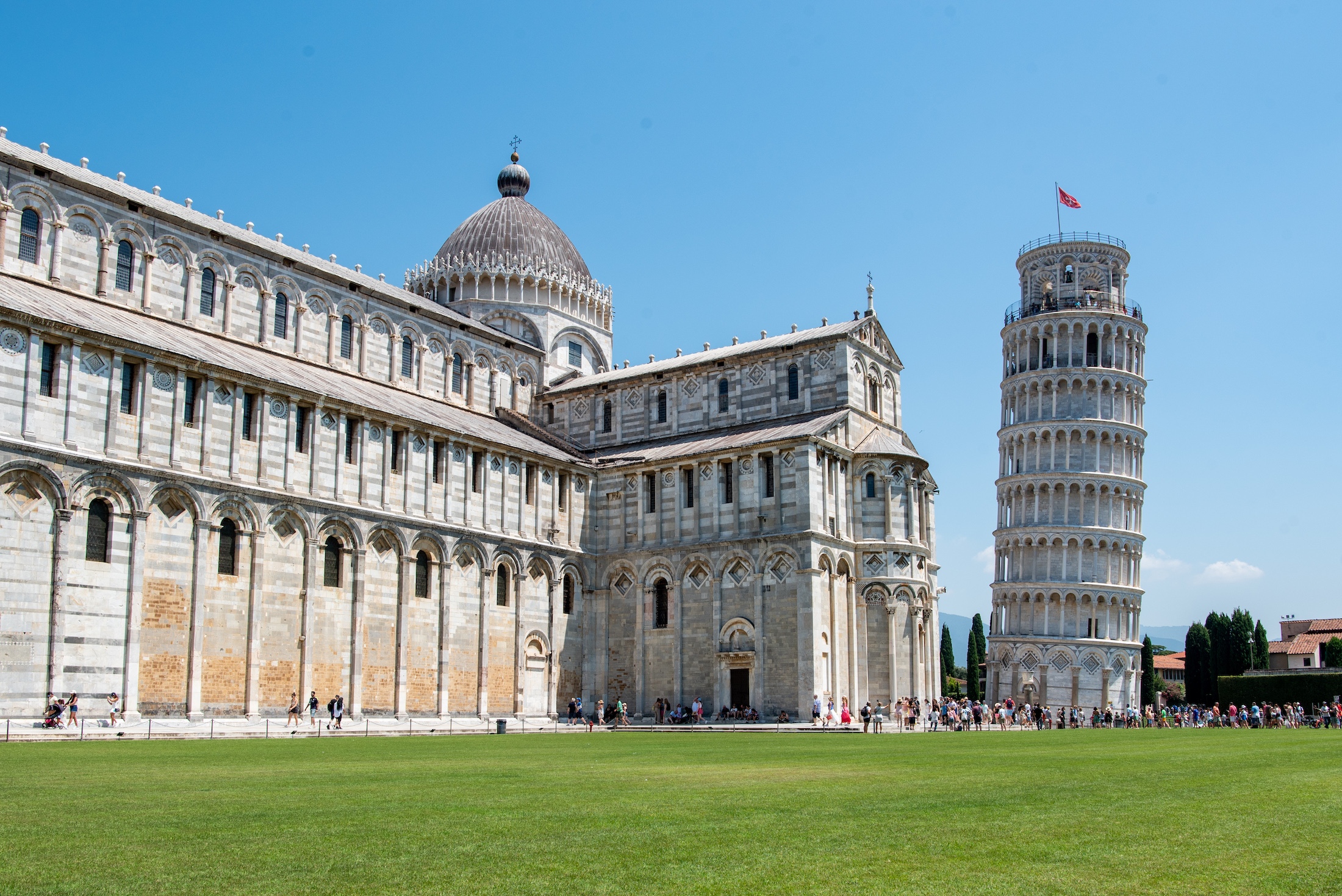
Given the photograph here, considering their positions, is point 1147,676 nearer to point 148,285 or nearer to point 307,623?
point 307,623

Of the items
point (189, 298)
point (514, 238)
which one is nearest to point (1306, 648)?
point (514, 238)

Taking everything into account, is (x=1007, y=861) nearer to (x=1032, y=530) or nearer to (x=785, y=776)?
(x=785, y=776)

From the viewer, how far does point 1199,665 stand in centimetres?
8962

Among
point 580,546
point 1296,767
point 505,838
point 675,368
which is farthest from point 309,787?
point 675,368

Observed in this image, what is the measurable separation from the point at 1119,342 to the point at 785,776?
7501cm

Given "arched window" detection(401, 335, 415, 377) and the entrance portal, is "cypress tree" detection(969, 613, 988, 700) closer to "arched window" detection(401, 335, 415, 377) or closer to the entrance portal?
the entrance portal

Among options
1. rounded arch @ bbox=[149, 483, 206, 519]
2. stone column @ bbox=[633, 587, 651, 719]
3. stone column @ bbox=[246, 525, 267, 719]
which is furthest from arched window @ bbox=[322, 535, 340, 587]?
stone column @ bbox=[633, 587, 651, 719]

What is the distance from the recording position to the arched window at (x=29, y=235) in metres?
39.5

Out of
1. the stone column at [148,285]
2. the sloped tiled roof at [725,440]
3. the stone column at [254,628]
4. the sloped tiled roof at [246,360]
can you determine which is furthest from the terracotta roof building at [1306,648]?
the stone column at [148,285]

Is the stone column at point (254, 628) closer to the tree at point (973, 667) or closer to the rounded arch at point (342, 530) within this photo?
the rounded arch at point (342, 530)

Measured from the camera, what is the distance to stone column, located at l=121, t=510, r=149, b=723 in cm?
3472

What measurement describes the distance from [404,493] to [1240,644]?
68145 mm

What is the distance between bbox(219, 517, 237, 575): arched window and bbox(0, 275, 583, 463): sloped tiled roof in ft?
16.1

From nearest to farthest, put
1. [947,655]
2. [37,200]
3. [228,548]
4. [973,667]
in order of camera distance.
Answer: [228,548] → [37,200] → [973,667] → [947,655]
